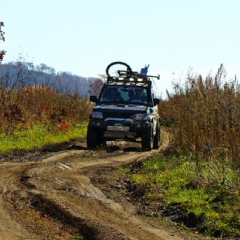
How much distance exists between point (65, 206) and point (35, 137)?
372 inches

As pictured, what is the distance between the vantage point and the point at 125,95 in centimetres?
1698

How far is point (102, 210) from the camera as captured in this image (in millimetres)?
7820

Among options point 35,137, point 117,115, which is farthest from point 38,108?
point 117,115

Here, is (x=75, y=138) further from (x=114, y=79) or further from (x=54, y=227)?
(x=54, y=227)

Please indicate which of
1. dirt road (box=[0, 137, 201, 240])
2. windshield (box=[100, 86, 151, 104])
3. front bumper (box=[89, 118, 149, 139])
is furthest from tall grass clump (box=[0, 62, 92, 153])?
dirt road (box=[0, 137, 201, 240])

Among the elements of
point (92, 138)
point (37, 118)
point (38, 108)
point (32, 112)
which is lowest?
point (92, 138)

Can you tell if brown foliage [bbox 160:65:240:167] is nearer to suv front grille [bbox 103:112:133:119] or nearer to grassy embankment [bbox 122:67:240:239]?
grassy embankment [bbox 122:67:240:239]

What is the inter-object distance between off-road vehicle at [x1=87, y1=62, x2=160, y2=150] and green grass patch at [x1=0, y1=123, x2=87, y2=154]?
1504mm

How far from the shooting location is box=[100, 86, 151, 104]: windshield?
1691 centimetres

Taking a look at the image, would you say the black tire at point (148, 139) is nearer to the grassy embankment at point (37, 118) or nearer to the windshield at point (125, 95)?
the windshield at point (125, 95)

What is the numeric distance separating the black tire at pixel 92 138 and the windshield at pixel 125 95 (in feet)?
3.59

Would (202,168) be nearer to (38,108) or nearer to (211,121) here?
(211,121)

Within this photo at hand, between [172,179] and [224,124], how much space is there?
1.70 m

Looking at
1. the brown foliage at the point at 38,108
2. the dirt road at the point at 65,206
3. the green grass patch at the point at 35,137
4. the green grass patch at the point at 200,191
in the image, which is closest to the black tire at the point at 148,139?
the green grass patch at the point at 35,137
